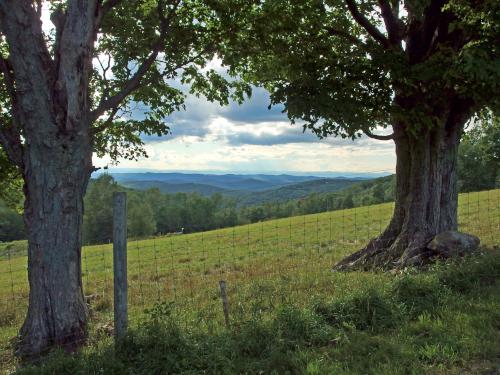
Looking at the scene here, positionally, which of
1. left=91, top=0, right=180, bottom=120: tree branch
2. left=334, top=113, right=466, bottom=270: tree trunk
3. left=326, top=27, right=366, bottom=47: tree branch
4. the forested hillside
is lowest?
the forested hillside

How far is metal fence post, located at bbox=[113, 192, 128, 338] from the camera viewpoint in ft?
19.6

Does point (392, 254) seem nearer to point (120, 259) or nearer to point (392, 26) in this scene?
point (392, 26)

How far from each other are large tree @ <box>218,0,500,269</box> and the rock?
442 millimetres

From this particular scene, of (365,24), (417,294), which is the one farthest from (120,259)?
(365,24)

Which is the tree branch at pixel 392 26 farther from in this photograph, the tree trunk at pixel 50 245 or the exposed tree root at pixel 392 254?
the tree trunk at pixel 50 245

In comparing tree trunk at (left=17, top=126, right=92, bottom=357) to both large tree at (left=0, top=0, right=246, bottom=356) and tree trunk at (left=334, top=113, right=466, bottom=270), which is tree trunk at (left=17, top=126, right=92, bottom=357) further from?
tree trunk at (left=334, top=113, right=466, bottom=270)

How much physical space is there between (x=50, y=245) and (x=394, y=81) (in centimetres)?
789

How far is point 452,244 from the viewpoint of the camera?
10.3m

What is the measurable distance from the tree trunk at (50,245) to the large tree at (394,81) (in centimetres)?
475

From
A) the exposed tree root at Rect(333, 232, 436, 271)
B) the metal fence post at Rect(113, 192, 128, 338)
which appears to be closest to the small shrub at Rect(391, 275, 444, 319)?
the exposed tree root at Rect(333, 232, 436, 271)

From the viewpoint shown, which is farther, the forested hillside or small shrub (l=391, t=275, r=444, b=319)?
the forested hillside

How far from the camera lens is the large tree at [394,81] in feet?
31.5

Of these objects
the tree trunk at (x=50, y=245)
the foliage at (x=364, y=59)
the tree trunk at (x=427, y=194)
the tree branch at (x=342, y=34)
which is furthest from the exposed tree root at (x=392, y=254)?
the tree trunk at (x=50, y=245)

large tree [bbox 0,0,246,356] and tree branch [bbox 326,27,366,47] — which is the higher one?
tree branch [bbox 326,27,366,47]
